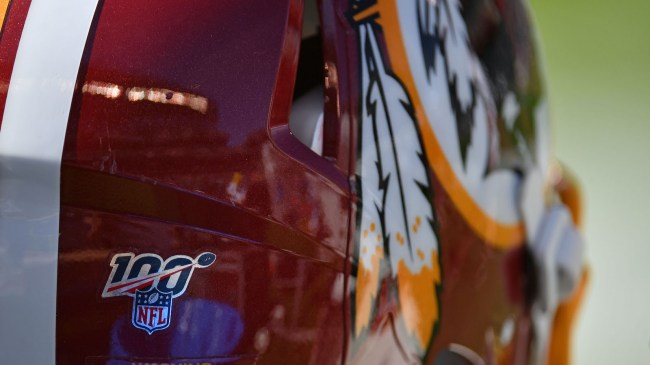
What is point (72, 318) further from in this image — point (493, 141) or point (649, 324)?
point (649, 324)

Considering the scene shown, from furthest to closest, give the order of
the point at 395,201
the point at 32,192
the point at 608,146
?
the point at 608,146 → the point at 395,201 → the point at 32,192

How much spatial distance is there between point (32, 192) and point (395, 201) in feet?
1.30

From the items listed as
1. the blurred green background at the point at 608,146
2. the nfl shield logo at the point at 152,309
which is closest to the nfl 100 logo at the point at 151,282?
the nfl shield logo at the point at 152,309

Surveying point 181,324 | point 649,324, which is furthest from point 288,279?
point 649,324

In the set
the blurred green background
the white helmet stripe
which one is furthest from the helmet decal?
the blurred green background

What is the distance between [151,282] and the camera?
0.81 metres

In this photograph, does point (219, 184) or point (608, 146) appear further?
Result: point (608, 146)

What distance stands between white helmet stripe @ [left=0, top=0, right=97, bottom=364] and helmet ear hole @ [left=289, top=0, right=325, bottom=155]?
0.25m

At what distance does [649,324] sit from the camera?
2428mm

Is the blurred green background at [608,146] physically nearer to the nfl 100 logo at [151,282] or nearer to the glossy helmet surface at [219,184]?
the glossy helmet surface at [219,184]

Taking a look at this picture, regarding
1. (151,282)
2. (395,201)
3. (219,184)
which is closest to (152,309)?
(151,282)

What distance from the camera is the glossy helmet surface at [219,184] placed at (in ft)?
2.56

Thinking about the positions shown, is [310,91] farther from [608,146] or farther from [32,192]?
[608,146]

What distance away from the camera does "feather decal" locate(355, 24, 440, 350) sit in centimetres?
94
